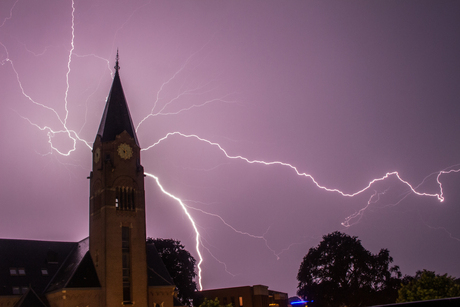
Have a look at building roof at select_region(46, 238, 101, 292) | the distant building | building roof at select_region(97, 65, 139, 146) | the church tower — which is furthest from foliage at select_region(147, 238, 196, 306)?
building roof at select_region(97, 65, 139, 146)

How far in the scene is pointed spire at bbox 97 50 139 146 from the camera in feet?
145

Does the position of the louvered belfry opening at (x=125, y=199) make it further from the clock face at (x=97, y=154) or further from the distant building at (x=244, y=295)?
the distant building at (x=244, y=295)

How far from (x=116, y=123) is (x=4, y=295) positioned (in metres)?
18.3

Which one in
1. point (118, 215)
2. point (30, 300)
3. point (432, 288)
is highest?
point (118, 215)

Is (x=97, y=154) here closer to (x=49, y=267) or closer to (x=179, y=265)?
(x=49, y=267)

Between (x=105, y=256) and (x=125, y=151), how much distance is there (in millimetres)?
10116

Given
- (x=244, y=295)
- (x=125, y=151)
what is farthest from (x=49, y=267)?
(x=244, y=295)

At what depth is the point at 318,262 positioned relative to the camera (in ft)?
182

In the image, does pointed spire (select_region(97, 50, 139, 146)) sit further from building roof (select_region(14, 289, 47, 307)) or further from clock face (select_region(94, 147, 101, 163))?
building roof (select_region(14, 289, 47, 307))

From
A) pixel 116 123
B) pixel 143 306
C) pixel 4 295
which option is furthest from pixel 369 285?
pixel 4 295

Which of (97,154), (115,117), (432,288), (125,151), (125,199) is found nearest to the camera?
(432,288)

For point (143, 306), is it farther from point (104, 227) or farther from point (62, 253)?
point (62, 253)

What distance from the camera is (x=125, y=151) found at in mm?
43375

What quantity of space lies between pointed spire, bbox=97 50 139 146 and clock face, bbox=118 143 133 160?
1202 millimetres
